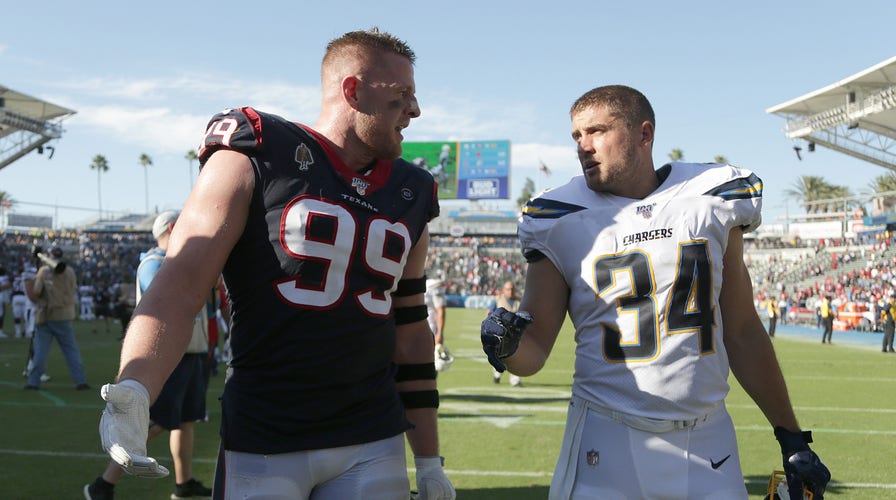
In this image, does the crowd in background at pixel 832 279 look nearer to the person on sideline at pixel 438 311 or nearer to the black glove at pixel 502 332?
the person on sideline at pixel 438 311

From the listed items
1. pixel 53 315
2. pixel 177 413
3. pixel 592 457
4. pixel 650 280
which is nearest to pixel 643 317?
pixel 650 280

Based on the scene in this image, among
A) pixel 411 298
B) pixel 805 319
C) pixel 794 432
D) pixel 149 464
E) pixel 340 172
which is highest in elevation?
pixel 340 172

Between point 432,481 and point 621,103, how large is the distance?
4.97ft

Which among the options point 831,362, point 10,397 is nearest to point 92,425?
point 10,397

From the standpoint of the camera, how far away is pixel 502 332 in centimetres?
258

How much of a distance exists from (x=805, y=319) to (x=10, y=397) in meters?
28.6

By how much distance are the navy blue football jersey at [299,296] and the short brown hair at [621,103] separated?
1055 millimetres

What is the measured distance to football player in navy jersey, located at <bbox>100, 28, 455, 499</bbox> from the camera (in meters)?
2.13

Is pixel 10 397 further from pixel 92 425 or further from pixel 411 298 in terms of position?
pixel 411 298

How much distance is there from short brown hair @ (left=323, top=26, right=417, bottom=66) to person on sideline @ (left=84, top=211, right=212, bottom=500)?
10.0 feet

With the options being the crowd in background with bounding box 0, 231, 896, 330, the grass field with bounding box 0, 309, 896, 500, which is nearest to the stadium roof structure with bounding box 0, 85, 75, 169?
the crowd in background with bounding box 0, 231, 896, 330

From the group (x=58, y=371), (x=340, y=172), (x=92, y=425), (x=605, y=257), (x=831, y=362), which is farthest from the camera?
(x=831, y=362)

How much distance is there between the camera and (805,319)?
30766mm

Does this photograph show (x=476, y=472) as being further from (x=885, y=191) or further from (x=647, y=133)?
(x=885, y=191)
